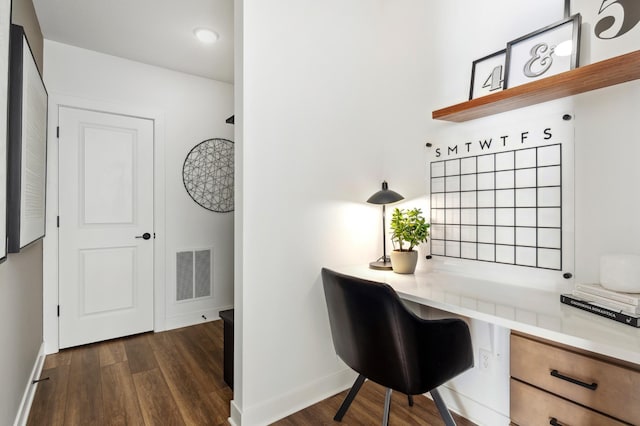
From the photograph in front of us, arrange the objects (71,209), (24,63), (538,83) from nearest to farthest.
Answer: (538,83) < (24,63) < (71,209)

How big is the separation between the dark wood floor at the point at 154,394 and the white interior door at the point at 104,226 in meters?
0.28

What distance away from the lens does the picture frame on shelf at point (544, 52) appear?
1.33 m

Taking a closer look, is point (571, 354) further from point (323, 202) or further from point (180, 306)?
point (180, 306)

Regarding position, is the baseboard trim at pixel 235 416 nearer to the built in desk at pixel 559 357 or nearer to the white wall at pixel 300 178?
the white wall at pixel 300 178

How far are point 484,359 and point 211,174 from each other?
284 cm

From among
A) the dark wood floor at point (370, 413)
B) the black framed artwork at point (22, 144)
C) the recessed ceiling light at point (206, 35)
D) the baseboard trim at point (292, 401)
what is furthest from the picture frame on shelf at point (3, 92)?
the dark wood floor at point (370, 413)

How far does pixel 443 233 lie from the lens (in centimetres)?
188

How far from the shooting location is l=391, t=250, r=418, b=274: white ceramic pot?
5.83ft

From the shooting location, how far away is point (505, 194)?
161 centimetres

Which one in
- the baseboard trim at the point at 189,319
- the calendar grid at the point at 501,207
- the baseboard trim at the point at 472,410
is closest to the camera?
the calendar grid at the point at 501,207

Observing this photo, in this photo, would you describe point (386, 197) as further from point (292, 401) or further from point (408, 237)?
point (292, 401)

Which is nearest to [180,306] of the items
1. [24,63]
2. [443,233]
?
[24,63]

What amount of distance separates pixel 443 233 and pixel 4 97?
2.07 metres

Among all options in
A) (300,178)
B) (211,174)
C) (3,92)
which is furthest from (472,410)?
(211,174)
